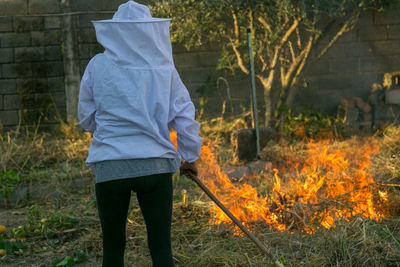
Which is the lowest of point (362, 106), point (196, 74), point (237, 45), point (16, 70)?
point (362, 106)

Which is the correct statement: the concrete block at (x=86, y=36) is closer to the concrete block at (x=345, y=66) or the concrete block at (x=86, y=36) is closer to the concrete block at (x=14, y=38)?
the concrete block at (x=14, y=38)

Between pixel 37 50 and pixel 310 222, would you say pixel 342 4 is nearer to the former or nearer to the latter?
pixel 310 222

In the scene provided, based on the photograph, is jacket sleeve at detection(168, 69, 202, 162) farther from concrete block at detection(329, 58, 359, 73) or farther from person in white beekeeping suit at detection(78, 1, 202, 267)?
concrete block at detection(329, 58, 359, 73)

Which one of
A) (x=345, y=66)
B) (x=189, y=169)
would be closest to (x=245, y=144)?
(x=345, y=66)

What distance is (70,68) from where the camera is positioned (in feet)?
24.7

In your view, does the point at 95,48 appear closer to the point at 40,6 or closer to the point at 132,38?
the point at 40,6

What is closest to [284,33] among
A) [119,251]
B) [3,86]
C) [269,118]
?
[269,118]

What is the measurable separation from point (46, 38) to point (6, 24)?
0.67m

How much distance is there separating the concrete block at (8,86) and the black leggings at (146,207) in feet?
20.1

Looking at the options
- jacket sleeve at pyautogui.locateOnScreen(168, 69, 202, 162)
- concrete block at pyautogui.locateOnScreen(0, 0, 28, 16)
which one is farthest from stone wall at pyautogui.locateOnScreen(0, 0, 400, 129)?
jacket sleeve at pyautogui.locateOnScreen(168, 69, 202, 162)

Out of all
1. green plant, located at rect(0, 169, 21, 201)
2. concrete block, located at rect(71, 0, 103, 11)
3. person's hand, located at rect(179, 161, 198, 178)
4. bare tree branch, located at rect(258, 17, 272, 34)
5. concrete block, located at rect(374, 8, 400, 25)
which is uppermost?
concrete block, located at rect(71, 0, 103, 11)

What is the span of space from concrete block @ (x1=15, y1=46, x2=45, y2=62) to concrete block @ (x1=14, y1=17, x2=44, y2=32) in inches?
11.8

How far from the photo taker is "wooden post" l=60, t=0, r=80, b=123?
7.44 m

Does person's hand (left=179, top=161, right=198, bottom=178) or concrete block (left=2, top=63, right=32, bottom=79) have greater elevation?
concrete block (left=2, top=63, right=32, bottom=79)
